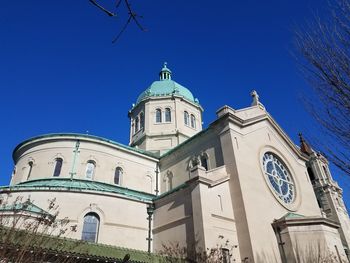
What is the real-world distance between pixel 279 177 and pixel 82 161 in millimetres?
16320

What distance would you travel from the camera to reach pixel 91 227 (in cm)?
1856

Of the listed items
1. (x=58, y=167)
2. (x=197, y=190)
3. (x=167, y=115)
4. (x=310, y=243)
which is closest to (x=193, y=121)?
(x=167, y=115)

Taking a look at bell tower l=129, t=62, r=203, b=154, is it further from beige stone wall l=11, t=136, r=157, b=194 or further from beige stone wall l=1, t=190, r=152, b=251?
beige stone wall l=1, t=190, r=152, b=251

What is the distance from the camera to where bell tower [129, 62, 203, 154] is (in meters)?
31.5

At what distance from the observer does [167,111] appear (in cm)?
3356

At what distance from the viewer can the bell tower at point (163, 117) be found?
3147cm

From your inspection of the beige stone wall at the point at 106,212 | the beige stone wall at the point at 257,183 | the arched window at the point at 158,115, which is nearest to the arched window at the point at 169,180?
the beige stone wall at the point at 106,212

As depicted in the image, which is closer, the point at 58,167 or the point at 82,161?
the point at 58,167

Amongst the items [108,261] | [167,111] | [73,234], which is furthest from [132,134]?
[108,261]

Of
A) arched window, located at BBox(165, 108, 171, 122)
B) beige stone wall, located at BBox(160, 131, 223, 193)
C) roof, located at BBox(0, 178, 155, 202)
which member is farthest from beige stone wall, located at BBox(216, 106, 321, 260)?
arched window, located at BBox(165, 108, 171, 122)

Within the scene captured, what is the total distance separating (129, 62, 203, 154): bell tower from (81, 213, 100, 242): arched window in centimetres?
1268

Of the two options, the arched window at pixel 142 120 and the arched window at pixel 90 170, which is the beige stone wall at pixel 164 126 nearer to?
the arched window at pixel 142 120

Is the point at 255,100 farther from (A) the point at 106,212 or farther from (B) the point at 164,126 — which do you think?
(A) the point at 106,212

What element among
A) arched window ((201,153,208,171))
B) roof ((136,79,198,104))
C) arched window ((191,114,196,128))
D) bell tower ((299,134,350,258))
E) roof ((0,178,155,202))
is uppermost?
roof ((136,79,198,104))
